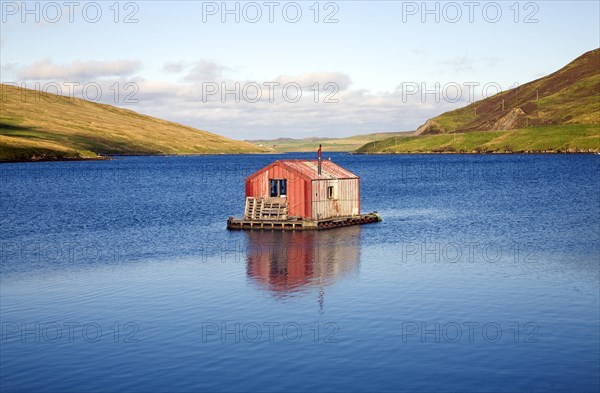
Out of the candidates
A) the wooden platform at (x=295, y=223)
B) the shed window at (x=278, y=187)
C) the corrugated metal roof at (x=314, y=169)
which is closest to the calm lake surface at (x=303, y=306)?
the wooden platform at (x=295, y=223)

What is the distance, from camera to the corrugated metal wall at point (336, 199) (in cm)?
6675

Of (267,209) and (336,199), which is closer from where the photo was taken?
(267,209)

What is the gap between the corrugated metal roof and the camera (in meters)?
67.1

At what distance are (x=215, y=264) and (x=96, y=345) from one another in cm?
2005

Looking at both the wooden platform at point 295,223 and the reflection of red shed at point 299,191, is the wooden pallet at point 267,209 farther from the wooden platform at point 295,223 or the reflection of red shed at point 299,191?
the wooden platform at point 295,223

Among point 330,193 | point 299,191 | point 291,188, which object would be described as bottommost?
point 330,193

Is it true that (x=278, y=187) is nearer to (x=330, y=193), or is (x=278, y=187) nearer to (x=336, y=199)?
(x=330, y=193)

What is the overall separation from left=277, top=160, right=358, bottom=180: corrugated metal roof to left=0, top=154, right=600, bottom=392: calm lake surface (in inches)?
223

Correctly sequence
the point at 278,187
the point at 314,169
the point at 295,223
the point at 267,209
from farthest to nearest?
the point at 314,169
the point at 278,187
the point at 267,209
the point at 295,223

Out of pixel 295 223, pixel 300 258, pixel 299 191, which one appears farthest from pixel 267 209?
pixel 300 258

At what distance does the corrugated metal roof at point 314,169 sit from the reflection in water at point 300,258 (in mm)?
5124

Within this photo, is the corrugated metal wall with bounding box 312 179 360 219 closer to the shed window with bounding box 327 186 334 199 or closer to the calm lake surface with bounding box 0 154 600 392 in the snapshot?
the shed window with bounding box 327 186 334 199

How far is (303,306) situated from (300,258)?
14.8m

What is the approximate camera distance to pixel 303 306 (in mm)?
36312
